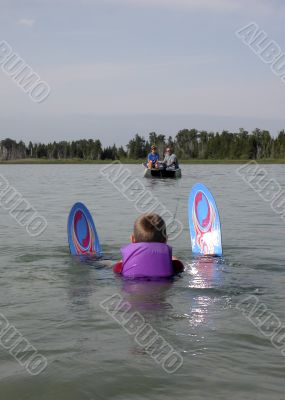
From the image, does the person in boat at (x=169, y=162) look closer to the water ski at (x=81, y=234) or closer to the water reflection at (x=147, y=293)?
the water ski at (x=81, y=234)

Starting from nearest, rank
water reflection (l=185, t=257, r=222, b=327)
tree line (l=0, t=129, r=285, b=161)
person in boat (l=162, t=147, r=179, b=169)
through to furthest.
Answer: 1. water reflection (l=185, t=257, r=222, b=327)
2. person in boat (l=162, t=147, r=179, b=169)
3. tree line (l=0, t=129, r=285, b=161)

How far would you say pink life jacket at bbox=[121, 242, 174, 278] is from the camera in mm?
6504

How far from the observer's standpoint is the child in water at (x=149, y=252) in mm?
6516

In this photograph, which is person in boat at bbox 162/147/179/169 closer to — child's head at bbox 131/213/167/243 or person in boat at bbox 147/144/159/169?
person in boat at bbox 147/144/159/169

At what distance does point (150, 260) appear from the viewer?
21.4 feet

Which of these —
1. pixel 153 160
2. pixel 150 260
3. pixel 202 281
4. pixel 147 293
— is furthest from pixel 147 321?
pixel 153 160

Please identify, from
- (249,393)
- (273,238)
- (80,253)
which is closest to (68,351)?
(249,393)

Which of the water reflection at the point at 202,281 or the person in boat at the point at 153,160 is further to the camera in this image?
the person in boat at the point at 153,160

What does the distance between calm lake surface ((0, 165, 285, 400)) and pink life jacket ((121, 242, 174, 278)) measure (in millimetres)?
173

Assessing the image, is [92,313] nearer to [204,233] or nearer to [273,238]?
[204,233]

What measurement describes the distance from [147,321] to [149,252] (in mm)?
1587

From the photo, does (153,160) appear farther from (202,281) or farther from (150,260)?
(150,260)

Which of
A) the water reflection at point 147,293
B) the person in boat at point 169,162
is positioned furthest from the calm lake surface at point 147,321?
the person in boat at point 169,162

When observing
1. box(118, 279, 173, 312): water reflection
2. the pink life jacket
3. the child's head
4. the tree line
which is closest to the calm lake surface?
box(118, 279, 173, 312): water reflection
